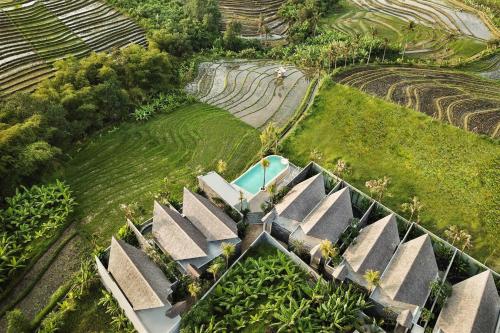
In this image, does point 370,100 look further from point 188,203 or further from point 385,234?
point 188,203

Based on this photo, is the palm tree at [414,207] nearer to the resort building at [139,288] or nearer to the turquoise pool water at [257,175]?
the turquoise pool water at [257,175]

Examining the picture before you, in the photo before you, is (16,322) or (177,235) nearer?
(16,322)

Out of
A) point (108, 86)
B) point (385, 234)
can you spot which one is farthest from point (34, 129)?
point (385, 234)

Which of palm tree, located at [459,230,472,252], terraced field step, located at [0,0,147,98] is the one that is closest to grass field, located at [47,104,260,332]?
terraced field step, located at [0,0,147,98]

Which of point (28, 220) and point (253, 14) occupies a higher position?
point (253, 14)

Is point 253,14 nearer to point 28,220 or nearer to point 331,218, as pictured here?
point 331,218

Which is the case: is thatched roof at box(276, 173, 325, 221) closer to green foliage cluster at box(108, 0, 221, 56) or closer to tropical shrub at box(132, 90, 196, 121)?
tropical shrub at box(132, 90, 196, 121)

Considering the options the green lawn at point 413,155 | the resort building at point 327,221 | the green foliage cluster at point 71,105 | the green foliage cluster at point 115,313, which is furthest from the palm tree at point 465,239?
the green foliage cluster at point 71,105

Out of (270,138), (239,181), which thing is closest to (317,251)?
(239,181)
